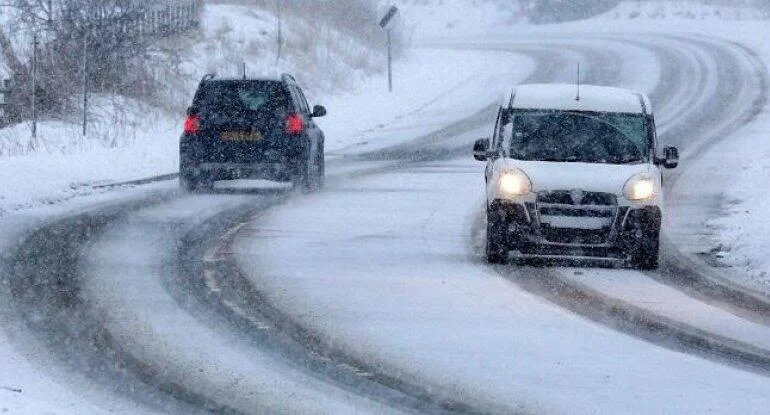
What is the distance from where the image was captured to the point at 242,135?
22578 mm

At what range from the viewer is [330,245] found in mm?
16516

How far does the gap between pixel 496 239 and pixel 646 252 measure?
1374mm

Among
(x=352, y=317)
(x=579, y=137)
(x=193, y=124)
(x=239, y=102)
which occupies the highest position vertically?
(x=579, y=137)

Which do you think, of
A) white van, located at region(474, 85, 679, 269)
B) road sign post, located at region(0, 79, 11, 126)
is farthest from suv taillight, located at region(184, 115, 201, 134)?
white van, located at region(474, 85, 679, 269)

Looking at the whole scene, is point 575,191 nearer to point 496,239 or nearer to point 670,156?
point 496,239

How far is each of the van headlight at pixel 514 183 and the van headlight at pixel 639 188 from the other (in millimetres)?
900

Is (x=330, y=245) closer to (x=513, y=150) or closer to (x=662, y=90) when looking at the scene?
(x=513, y=150)

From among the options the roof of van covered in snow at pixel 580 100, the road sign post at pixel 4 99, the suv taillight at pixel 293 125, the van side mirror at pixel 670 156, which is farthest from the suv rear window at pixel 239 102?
the van side mirror at pixel 670 156

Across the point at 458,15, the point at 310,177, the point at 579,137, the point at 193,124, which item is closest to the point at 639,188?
the point at 579,137

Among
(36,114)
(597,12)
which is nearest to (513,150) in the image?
(36,114)

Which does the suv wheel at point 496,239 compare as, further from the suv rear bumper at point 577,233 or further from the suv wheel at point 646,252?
the suv wheel at point 646,252

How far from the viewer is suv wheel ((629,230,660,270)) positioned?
15.1 metres

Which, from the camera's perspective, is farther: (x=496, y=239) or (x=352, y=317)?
(x=496, y=239)

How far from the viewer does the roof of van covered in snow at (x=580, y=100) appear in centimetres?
1631
